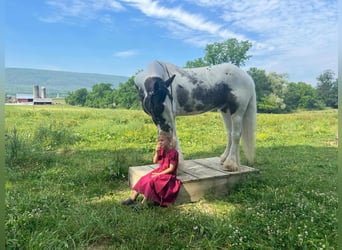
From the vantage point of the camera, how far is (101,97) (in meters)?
18.3

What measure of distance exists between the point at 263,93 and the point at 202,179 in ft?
60.5

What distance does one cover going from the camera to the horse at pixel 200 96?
3344 mm

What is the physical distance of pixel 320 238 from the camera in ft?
8.19

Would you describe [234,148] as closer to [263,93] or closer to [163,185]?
[163,185]

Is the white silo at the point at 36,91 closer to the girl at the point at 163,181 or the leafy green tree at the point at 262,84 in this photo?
the leafy green tree at the point at 262,84

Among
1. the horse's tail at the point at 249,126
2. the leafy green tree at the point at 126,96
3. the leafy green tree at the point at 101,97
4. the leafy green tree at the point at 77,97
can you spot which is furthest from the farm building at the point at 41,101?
the horse's tail at the point at 249,126

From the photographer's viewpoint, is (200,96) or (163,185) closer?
(163,185)

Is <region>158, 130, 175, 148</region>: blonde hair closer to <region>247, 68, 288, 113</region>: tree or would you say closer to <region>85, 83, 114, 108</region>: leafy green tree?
<region>85, 83, 114, 108</region>: leafy green tree

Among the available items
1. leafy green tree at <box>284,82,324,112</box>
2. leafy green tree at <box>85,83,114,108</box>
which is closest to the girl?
leafy green tree at <box>85,83,114,108</box>

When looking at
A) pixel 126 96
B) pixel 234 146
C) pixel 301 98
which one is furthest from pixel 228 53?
pixel 234 146

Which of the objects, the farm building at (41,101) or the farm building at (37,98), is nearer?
the farm building at (37,98)

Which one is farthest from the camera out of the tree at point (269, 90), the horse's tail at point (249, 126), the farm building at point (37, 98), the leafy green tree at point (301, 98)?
the farm building at point (37, 98)

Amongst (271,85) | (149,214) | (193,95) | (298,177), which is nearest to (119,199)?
(149,214)

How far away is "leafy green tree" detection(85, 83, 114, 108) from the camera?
17016 millimetres
